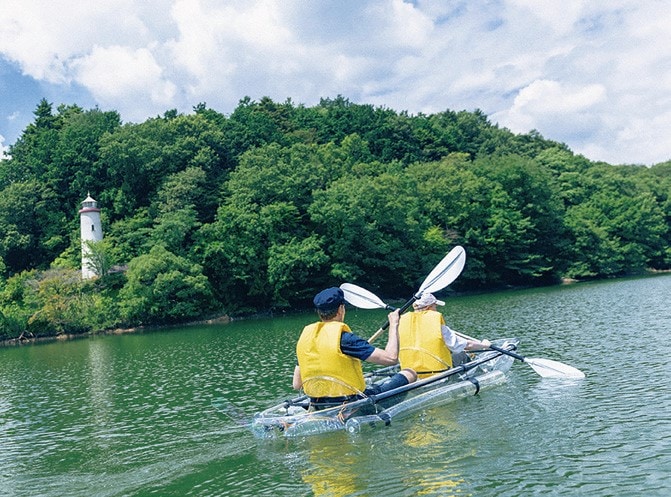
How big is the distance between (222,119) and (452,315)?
37.6m

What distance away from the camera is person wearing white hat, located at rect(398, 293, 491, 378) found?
34.6 ft

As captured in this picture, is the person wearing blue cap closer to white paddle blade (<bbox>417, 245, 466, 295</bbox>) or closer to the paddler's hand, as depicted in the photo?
the paddler's hand

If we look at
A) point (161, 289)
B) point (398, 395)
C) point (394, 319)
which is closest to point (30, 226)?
point (161, 289)

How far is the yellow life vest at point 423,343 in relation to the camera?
10547 mm

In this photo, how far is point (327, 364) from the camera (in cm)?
850

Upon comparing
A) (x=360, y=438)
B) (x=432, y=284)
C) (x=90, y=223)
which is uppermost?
(x=90, y=223)

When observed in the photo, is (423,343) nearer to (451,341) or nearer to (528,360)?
(451,341)

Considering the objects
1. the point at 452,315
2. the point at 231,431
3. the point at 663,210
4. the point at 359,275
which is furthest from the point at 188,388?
the point at 663,210

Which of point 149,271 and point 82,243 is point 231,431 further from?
point 82,243

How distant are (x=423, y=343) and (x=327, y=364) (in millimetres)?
2700

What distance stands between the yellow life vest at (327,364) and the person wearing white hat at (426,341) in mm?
2008

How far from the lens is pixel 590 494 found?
6438 mm

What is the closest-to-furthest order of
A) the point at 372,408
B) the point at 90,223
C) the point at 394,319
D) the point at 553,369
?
1. the point at 372,408
2. the point at 394,319
3. the point at 553,369
4. the point at 90,223

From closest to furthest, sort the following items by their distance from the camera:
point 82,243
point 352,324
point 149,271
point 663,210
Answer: point 352,324
point 149,271
point 82,243
point 663,210
